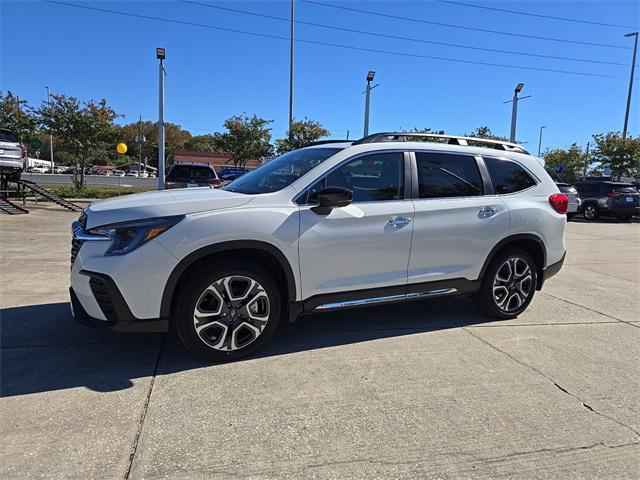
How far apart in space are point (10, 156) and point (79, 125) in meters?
4.15

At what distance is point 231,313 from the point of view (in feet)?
12.6

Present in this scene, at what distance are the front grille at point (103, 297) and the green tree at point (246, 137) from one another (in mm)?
27154

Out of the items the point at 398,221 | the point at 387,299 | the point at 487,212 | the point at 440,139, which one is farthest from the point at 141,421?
the point at 440,139

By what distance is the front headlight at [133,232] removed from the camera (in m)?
3.53

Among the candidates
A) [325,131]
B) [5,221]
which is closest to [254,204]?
[5,221]

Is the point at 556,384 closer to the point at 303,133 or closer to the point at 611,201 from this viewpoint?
the point at 611,201

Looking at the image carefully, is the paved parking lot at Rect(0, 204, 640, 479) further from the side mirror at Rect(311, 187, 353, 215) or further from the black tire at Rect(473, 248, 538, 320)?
the side mirror at Rect(311, 187, 353, 215)

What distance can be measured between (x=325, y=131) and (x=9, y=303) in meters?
25.5

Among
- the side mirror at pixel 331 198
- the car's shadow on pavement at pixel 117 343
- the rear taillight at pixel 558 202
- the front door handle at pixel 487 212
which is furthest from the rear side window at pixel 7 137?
the rear taillight at pixel 558 202

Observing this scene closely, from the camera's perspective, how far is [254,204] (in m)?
3.88

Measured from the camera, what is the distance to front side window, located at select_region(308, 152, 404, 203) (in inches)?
166

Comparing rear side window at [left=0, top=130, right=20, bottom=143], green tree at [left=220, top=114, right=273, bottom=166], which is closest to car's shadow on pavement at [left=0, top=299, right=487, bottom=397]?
rear side window at [left=0, top=130, right=20, bottom=143]

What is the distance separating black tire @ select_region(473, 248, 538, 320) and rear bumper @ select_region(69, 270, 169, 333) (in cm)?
322

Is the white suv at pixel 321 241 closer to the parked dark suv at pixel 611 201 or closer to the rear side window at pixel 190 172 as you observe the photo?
the rear side window at pixel 190 172
